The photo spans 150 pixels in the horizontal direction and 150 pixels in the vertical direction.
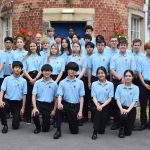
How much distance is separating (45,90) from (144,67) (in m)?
2.21

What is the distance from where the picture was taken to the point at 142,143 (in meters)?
8.03

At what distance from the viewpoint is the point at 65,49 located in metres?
9.95

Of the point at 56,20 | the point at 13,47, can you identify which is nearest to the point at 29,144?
the point at 13,47

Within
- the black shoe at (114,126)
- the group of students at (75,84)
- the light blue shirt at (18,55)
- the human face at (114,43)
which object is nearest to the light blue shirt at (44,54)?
the group of students at (75,84)

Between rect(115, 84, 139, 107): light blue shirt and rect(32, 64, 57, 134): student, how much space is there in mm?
1365

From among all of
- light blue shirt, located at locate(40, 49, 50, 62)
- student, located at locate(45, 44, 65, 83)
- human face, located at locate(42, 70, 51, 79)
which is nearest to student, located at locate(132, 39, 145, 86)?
student, located at locate(45, 44, 65, 83)

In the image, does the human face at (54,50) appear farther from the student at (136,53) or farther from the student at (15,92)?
the student at (136,53)

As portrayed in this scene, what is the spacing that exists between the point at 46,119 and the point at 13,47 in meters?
2.86

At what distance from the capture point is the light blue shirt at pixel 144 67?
9.23 meters

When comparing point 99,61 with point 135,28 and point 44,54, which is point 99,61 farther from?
point 135,28

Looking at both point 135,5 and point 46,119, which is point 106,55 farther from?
point 135,5

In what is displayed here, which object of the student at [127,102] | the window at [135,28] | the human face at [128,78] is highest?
the window at [135,28]

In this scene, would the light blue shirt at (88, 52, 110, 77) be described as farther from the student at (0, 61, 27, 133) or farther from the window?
the window

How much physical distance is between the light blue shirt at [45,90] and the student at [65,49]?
990mm
